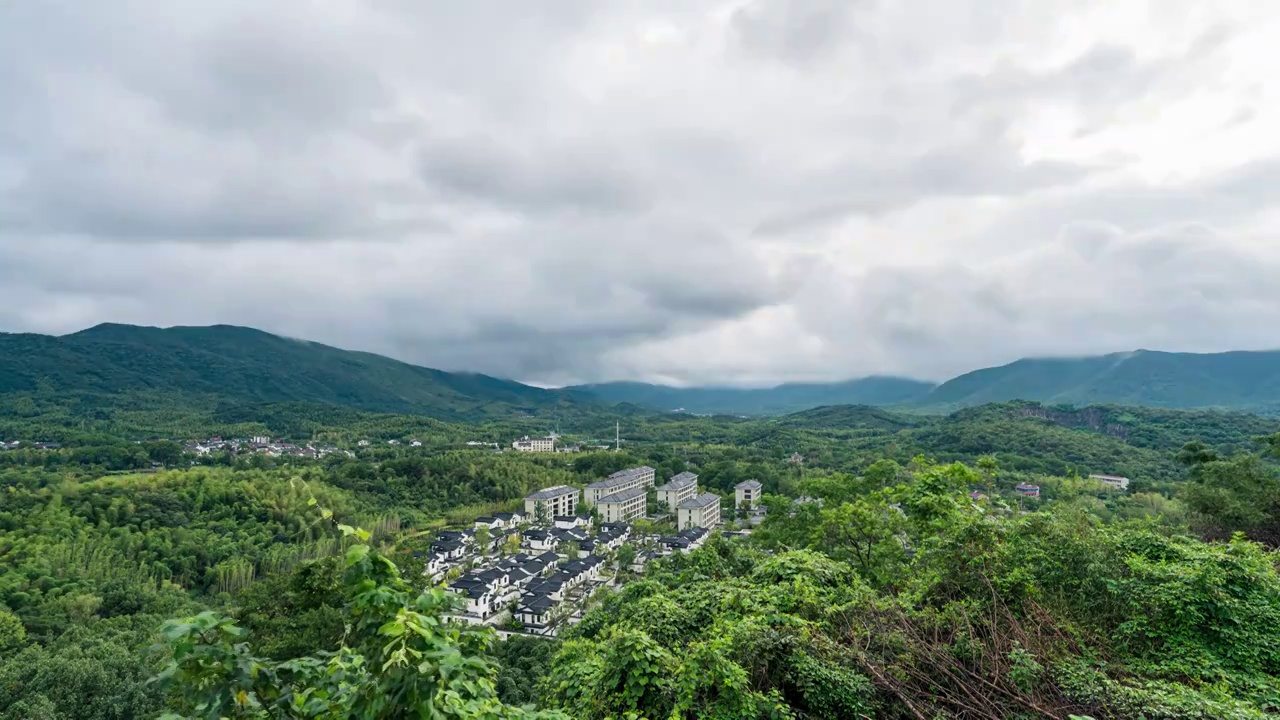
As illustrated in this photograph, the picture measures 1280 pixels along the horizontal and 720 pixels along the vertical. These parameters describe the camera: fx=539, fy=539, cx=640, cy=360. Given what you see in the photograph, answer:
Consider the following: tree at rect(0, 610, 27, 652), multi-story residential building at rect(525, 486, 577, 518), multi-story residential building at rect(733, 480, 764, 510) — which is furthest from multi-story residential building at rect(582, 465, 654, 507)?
tree at rect(0, 610, 27, 652)

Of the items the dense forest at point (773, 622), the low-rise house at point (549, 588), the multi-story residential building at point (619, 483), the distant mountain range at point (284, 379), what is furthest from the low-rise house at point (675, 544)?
the distant mountain range at point (284, 379)

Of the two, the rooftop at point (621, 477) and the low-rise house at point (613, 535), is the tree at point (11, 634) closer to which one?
the low-rise house at point (613, 535)

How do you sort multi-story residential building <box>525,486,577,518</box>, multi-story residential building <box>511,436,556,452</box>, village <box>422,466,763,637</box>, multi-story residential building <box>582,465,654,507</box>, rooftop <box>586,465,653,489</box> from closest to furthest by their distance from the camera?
village <box>422,466,763,637</box> → multi-story residential building <box>525,486,577,518</box> → multi-story residential building <box>582,465,654,507</box> → rooftop <box>586,465,653,489</box> → multi-story residential building <box>511,436,556,452</box>

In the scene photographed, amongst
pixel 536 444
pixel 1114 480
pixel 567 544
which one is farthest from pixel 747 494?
pixel 536 444

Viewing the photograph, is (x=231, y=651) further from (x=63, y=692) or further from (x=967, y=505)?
(x=63, y=692)

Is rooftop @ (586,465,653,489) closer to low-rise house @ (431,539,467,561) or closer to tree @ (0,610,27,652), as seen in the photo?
low-rise house @ (431,539,467,561)

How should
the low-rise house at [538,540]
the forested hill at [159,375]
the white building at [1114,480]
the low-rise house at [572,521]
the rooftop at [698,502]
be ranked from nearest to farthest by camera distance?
the low-rise house at [538,540] < the white building at [1114,480] < the rooftop at [698,502] < the low-rise house at [572,521] < the forested hill at [159,375]
